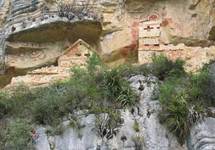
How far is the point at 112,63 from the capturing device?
59.1 feet

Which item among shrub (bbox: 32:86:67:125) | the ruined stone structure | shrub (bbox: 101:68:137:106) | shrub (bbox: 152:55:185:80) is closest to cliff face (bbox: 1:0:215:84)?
the ruined stone structure

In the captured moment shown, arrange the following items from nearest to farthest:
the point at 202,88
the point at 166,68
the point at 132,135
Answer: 1. the point at 132,135
2. the point at 202,88
3. the point at 166,68

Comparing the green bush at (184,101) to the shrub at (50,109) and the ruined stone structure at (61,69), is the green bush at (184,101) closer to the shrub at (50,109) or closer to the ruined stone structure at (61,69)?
the shrub at (50,109)

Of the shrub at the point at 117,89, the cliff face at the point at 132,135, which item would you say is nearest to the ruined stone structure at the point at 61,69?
the shrub at the point at 117,89

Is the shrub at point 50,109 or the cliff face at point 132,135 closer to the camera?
the cliff face at point 132,135

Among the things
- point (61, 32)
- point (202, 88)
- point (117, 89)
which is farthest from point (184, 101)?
point (61, 32)

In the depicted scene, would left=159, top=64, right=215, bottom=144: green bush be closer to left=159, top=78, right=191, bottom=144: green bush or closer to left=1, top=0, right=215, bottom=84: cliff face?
left=159, top=78, right=191, bottom=144: green bush

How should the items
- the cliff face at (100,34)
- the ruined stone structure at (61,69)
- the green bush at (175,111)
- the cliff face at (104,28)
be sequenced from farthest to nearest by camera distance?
the cliff face at (104,28), the cliff face at (100,34), the ruined stone structure at (61,69), the green bush at (175,111)

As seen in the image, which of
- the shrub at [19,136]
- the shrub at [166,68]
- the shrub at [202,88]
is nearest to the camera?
the shrub at [19,136]

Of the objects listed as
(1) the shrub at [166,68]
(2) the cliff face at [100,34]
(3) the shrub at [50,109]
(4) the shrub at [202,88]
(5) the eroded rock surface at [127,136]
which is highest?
(2) the cliff face at [100,34]

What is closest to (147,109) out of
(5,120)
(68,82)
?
(68,82)

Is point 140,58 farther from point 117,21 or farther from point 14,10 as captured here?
point 14,10

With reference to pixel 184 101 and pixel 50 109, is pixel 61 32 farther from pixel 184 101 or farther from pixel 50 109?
pixel 184 101

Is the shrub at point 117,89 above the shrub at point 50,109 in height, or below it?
above
